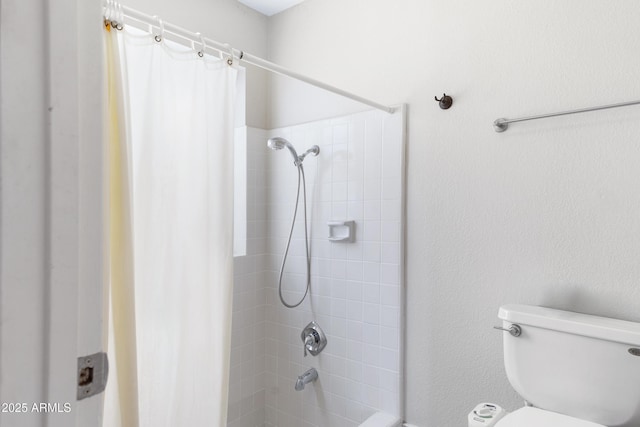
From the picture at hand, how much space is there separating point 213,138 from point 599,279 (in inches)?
55.9

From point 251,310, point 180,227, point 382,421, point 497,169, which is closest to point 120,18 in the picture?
point 180,227

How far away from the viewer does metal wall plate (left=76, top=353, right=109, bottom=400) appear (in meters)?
0.53

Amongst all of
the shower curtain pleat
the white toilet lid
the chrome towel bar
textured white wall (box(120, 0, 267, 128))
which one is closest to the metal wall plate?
the shower curtain pleat

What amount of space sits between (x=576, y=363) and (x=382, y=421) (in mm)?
884

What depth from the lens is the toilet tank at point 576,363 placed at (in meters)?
1.18

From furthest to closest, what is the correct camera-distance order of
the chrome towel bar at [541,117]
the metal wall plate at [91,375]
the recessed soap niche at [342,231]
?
the recessed soap niche at [342,231], the chrome towel bar at [541,117], the metal wall plate at [91,375]

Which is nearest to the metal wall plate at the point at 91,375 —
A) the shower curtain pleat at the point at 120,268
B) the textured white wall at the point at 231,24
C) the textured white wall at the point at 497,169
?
the shower curtain pleat at the point at 120,268

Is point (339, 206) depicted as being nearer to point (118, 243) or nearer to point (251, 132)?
point (251, 132)

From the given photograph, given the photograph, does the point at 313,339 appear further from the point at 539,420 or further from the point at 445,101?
the point at 445,101

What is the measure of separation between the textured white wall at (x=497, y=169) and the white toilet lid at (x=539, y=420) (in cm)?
24

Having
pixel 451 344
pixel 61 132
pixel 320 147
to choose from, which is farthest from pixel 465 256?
pixel 61 132

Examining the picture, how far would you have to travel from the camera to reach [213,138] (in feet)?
4.07

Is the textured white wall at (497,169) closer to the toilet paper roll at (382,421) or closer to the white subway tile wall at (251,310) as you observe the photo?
the toilet paper roll at (382,421)

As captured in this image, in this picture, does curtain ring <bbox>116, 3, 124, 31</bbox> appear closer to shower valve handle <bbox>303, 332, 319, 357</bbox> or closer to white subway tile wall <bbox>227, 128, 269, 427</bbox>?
white subway tile wall <bbox>227, 128, 269, 427</bbox>
